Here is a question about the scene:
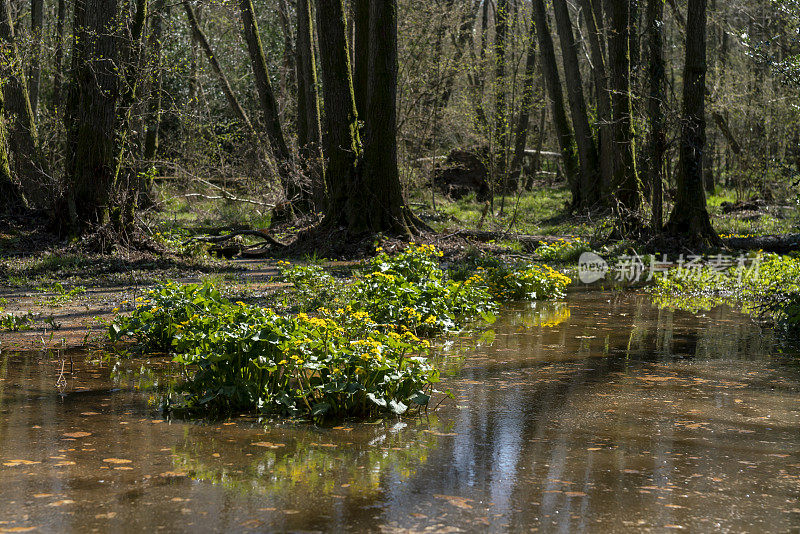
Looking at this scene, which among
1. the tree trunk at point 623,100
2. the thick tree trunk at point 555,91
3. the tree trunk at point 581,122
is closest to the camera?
the tree trunk at point 623,100

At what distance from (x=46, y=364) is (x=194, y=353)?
4.77 ft

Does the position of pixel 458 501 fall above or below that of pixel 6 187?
below

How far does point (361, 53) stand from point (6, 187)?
6.95 m

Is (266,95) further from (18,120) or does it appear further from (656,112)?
(656,112)

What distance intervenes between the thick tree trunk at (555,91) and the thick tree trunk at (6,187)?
14.1 meters

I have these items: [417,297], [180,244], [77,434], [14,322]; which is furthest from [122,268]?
[77,434]

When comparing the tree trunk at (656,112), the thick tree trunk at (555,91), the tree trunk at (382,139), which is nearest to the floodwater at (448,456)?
the tree trunk at (382,139)

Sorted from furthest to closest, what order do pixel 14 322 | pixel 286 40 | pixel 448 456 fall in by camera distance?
pixel 286 40 < pixel 14 322 < pixel 448 456

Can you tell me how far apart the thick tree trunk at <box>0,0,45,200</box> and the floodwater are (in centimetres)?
746

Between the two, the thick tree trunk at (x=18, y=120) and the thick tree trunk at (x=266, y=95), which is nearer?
the thick tree trunk at (x=18, y=120)

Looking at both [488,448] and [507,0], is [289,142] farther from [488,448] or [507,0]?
[488,448]

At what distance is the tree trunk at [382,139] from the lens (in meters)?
14.1

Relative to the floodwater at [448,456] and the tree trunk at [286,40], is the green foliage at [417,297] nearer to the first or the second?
the floodwater at [448,456]

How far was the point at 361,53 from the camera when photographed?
1548 centimetres
